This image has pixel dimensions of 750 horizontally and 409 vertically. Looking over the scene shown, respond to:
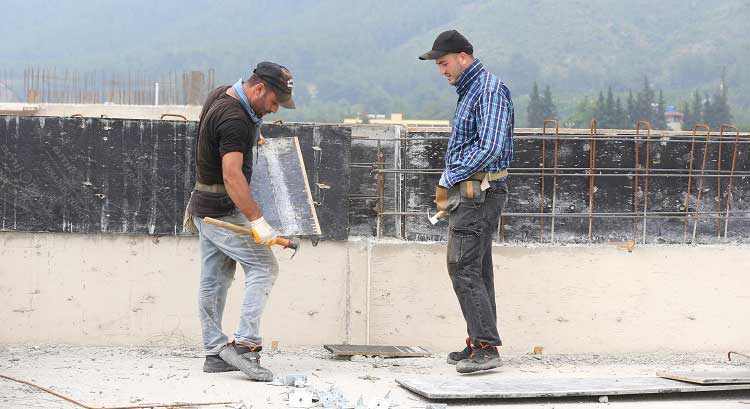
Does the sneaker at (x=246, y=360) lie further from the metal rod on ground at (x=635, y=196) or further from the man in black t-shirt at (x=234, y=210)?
the metal rod on ground at (x=635, y=196)

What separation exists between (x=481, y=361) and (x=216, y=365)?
151 cm

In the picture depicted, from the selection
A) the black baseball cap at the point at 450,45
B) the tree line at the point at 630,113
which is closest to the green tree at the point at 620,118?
the tree line at the point at 630,113

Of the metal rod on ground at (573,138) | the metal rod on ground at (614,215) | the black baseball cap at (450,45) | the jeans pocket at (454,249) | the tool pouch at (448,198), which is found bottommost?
the jeans pocket at (454,249)

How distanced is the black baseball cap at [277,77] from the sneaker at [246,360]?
1360 millimetres

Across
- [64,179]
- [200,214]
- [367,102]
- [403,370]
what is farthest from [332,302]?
[367,102]

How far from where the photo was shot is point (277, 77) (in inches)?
208

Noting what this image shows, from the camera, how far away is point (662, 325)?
Result: 22.5ft

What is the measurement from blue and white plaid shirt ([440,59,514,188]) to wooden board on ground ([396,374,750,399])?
113 centimetres

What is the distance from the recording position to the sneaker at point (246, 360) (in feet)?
17.6

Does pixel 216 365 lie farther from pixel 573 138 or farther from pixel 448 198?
pixel 573 138

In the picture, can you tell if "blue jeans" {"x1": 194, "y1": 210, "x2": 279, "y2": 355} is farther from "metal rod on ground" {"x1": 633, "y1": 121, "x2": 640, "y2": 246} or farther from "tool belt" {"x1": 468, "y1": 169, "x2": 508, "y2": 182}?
"metal rod on ground" {"x1": 633, "y1": 121, "x2": 640, "y2": 246}

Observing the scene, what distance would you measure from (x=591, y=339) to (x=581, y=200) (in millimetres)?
965

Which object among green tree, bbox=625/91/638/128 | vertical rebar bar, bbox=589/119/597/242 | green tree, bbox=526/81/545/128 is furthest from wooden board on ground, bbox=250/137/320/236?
green tree, bbox=526/81/545/128

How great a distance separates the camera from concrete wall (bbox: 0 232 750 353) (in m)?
6.54
